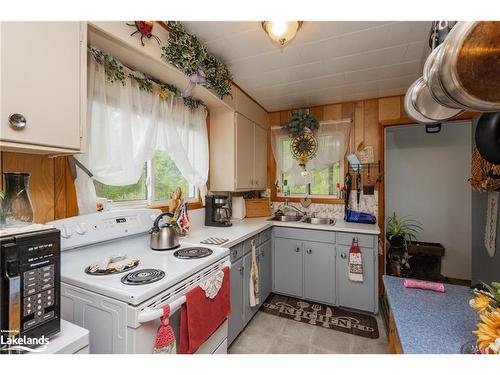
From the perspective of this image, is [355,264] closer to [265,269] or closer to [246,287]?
[265,269]

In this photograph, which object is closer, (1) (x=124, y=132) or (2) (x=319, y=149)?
(1) (x=124, y=132)

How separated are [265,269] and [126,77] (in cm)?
215

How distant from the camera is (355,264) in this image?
223 centimetres

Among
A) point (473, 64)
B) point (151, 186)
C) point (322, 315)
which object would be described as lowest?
point (322, 315)

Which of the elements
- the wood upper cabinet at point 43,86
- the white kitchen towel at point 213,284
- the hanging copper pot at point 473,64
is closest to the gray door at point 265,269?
the white kitchen towel at point 213,284

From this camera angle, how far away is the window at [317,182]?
2971 mm

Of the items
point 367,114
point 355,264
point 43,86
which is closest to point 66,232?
point 43,86

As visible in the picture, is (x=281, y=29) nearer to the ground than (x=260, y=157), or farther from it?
farther from it

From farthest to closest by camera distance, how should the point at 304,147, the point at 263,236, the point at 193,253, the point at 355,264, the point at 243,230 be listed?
the point at 304,147
the point at 263,236
the point at 355,264
the point at 243,230
the point at 193,253

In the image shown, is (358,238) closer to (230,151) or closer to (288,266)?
(288,266)

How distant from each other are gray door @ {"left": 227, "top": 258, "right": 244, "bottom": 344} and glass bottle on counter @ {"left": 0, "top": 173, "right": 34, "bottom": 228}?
1.26 metres

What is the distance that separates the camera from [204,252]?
1431 millimetres

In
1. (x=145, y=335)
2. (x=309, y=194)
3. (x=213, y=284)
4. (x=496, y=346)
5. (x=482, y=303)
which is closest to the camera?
(x=496, y=346)

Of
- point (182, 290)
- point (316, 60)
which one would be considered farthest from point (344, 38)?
point (182, 290)
